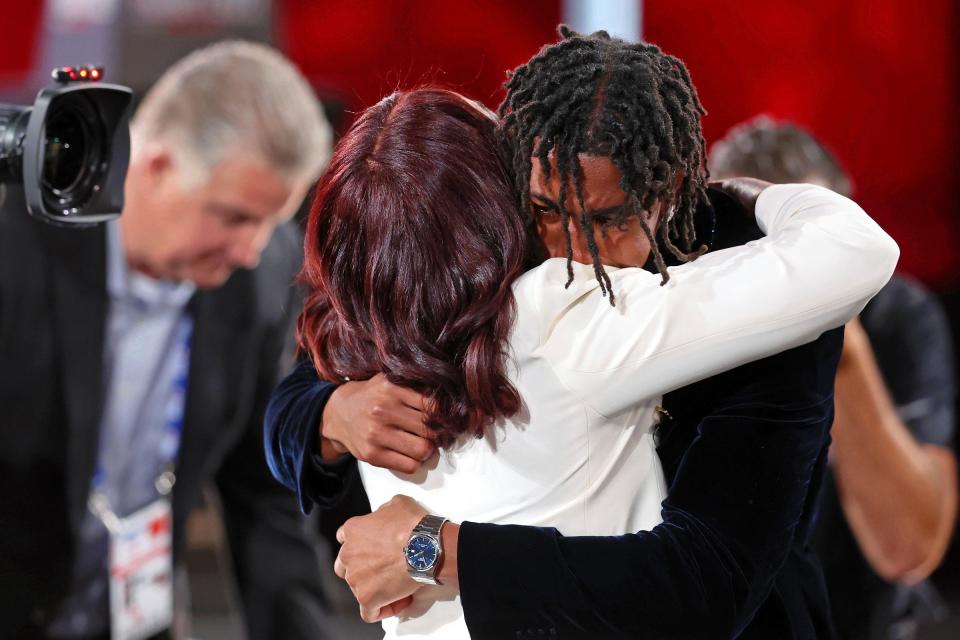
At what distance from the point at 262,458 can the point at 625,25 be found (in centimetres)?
A: 166

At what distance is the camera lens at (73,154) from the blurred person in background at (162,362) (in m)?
1.08

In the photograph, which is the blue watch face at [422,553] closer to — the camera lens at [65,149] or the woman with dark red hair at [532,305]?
the woman with dark red hair at [532,305]

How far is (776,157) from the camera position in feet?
9.59

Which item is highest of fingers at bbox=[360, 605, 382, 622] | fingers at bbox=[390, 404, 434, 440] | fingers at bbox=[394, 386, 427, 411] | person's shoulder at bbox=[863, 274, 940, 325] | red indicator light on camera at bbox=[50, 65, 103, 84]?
red indicator light on camera at bbox=[50, 65, 103, 84]

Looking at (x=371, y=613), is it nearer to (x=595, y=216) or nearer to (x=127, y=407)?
(x=595, y=216)

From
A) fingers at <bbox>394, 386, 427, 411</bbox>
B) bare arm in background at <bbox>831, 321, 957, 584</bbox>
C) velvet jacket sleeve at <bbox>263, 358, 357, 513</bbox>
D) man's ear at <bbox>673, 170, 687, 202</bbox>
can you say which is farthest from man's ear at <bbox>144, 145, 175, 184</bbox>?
man's ear at <bbox>673, 170, 687, 202</bbox>

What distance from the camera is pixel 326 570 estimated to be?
130 inches

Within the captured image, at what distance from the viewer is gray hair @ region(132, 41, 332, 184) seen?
120 inches

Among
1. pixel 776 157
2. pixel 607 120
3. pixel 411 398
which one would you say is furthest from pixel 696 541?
pixel 776 157

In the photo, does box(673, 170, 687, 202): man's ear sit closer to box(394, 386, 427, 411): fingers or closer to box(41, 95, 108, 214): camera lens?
box(394, 386, 427, 411): fingers

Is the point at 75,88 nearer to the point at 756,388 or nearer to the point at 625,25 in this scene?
the point at 756,388

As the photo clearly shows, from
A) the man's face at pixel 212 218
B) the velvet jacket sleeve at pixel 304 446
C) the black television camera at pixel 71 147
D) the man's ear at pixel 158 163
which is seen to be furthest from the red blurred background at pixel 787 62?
the velvet jacket sleeve at pixel 304 446

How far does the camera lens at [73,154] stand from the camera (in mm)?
1859

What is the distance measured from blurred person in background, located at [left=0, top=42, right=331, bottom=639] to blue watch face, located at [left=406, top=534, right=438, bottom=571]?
1.98 metres
